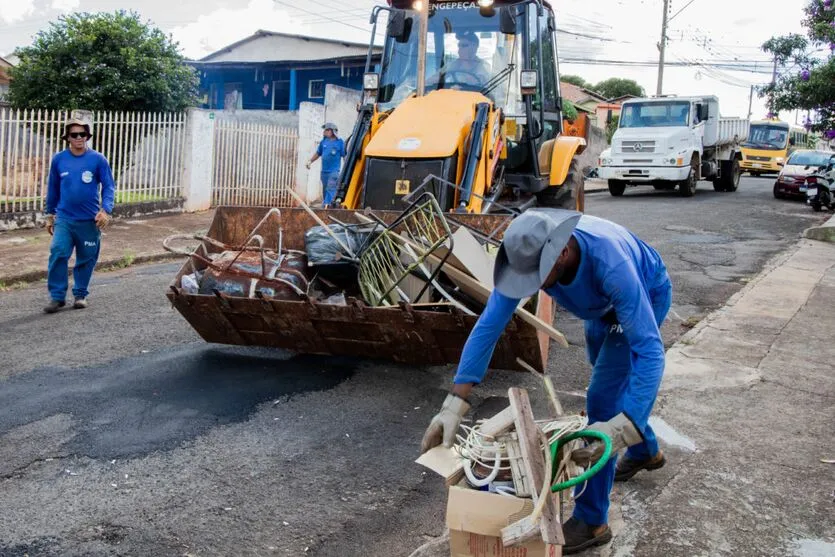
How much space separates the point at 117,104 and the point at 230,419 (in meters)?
12.3

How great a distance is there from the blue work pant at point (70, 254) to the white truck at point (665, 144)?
15.2 m

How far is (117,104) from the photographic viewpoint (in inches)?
611

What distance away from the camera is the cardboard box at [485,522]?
9.09ft

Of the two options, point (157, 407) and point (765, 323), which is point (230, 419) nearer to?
point (157, 407)

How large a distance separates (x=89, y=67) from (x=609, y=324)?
14007 millimetres

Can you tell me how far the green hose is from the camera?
2.68 metres

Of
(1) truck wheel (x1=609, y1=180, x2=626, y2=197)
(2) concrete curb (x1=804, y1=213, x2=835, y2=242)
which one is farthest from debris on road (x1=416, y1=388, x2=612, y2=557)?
(1) truck wheel (x1=609, y1=180, x2=626, y2=197)

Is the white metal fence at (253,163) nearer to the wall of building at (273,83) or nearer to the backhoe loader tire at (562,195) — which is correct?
the backhoe loader tire at (562,195)

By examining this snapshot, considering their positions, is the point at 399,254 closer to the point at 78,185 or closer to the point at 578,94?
the point at 78,185

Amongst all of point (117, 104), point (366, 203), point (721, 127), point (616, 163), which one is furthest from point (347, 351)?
point (721, 127)

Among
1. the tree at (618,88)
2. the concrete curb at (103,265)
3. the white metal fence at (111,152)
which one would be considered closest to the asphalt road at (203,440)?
the concrete curb at (103,265)

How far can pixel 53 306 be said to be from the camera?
770 centimetres

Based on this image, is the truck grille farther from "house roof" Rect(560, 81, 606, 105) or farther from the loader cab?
"house roof" Rect(560, 81, 606, 105)

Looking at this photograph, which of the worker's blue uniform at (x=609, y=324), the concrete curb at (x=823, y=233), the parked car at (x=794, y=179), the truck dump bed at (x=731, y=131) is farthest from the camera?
the truck dump bed at (x=731, y=131)
